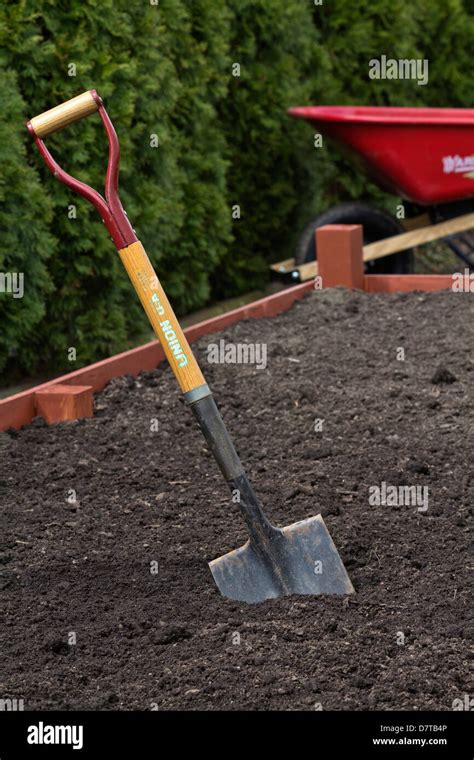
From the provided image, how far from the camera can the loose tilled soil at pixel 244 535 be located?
2.39 meters

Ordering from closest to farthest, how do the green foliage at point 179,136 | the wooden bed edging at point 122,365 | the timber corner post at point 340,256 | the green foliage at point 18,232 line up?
the wooden bed edging at point 122,365 < the green foliage at point 18,232 < the green foliage at point 179,136 < the timber corner post at point 340,256

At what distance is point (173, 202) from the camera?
6.00 m

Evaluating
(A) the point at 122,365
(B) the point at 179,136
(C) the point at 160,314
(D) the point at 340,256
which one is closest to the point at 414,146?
(D) the point at 340,256

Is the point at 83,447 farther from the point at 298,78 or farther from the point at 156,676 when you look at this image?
the point at 298,78

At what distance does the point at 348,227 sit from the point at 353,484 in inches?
92.8

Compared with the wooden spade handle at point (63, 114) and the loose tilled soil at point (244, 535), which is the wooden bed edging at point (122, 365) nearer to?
the loose tilled soil at point (244, 535)

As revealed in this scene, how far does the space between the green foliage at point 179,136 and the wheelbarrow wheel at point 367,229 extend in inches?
18.6

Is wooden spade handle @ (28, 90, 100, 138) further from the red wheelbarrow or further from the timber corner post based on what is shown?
the red wheelbarrow

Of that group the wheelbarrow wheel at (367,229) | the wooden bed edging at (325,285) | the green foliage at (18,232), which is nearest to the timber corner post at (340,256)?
the wooden bed edging at (325,285)

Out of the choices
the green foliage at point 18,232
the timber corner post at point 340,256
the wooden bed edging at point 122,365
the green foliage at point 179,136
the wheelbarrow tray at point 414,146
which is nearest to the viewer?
the wooden bed edging at point 122,365

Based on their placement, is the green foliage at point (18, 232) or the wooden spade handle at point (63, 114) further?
the green foliage at point (18, 232)

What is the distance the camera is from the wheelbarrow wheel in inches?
252

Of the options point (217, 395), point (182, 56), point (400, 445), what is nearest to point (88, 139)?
point (182, 56)

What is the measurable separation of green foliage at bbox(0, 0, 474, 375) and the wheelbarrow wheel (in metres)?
0.47
